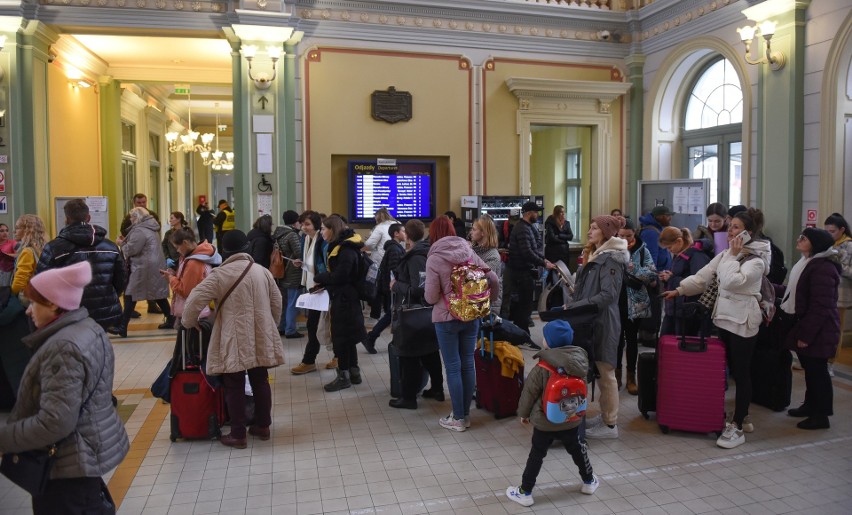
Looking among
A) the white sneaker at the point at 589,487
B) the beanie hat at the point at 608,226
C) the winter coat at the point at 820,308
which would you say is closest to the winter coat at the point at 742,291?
the winter coat at the point at 820,308

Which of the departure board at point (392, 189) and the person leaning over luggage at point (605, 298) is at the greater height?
the departure board at point (392, 189)

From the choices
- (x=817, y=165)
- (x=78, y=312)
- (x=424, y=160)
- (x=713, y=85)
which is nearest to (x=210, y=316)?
(x=78, y=312)

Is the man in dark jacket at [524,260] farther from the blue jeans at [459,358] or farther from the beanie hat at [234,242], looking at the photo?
the beanie hat at [234,242]

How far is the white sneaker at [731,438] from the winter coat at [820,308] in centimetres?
80

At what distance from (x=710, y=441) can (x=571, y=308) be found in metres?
1.35

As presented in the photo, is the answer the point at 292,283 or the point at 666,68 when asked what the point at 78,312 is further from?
the point at 666,68

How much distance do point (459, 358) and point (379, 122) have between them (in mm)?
5524

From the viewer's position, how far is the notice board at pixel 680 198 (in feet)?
29.6

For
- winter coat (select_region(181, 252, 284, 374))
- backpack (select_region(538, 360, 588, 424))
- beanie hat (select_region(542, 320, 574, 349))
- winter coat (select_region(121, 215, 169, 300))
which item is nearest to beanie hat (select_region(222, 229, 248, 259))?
winter coat (select_region(181, 252, 284, 374))

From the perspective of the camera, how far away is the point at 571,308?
4.47 metres

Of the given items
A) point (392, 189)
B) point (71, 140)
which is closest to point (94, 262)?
point (392, 189)

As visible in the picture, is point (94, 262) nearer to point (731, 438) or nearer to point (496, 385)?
point (496, 385)

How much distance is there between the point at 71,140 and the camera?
10.4 meters

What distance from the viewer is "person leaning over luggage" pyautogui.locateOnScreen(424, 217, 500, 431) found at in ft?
15.6
